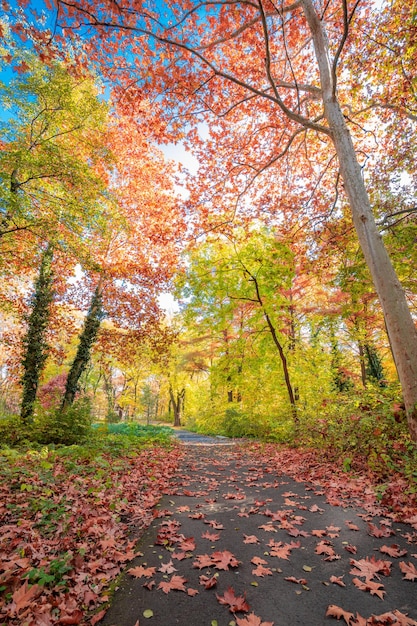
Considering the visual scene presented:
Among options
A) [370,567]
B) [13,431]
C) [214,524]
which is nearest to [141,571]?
[214,524]

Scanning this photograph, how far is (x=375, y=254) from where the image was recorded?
17.4 ft

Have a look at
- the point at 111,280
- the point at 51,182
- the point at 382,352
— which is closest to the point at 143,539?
the point at 51,182

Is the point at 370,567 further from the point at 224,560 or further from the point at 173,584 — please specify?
the point at 173,584

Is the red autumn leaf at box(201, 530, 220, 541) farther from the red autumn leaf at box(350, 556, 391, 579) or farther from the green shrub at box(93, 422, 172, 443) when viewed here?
the green shrub at box(93, 422, 172, 443)

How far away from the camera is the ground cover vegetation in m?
5.51

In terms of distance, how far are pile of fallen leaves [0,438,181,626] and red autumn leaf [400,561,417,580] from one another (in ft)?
8.41

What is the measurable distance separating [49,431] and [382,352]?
18607 mm

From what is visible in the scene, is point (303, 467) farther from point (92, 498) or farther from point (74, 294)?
point (74, 294)

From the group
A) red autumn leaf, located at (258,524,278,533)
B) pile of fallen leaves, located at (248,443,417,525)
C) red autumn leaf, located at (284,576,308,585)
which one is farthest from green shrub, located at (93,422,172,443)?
red autumn leaf, located at (284,576,308,585)

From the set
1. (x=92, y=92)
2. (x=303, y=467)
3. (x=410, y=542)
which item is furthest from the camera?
(x=92, y=92)

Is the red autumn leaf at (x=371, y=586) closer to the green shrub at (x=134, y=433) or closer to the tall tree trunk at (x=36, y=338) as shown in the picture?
the green shrub at (x=134, y=433)

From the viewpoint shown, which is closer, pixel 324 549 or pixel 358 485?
pixel 324 549

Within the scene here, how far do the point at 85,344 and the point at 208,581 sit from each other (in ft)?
39.0

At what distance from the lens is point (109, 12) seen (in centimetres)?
606
